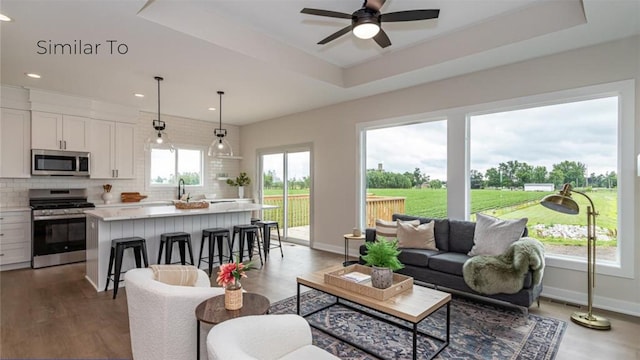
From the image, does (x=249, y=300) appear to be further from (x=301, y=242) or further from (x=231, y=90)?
(x=301, y=242)

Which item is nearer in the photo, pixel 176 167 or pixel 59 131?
pixel 59 131

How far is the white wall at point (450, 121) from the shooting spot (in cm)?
325

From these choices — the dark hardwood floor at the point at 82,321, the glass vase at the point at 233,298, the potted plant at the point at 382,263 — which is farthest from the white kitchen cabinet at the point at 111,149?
the potted plant at the point at 382,263

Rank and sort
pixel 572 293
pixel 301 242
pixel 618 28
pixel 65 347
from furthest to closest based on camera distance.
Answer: pixel 301 242 < pixel 572 293 < pixel 618 28 < pixel 65 347

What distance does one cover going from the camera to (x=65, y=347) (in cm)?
248

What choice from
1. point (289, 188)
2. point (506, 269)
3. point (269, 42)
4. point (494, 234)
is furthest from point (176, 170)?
point (506, 269)

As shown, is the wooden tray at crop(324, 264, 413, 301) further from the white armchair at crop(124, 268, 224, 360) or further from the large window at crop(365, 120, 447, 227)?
the large window at crop(365, 120, 447, 227)

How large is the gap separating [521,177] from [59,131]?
23.6ft

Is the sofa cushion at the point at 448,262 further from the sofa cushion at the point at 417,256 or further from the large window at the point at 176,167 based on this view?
the large window at the point at 176,167

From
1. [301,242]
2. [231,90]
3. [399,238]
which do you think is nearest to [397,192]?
[399,238]

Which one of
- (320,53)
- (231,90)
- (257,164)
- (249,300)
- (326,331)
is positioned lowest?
(326,331)

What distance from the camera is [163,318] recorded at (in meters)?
1.84

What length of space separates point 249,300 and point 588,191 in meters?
3.92

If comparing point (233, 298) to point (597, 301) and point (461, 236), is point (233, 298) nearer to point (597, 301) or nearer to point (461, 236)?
point (461, 236)
